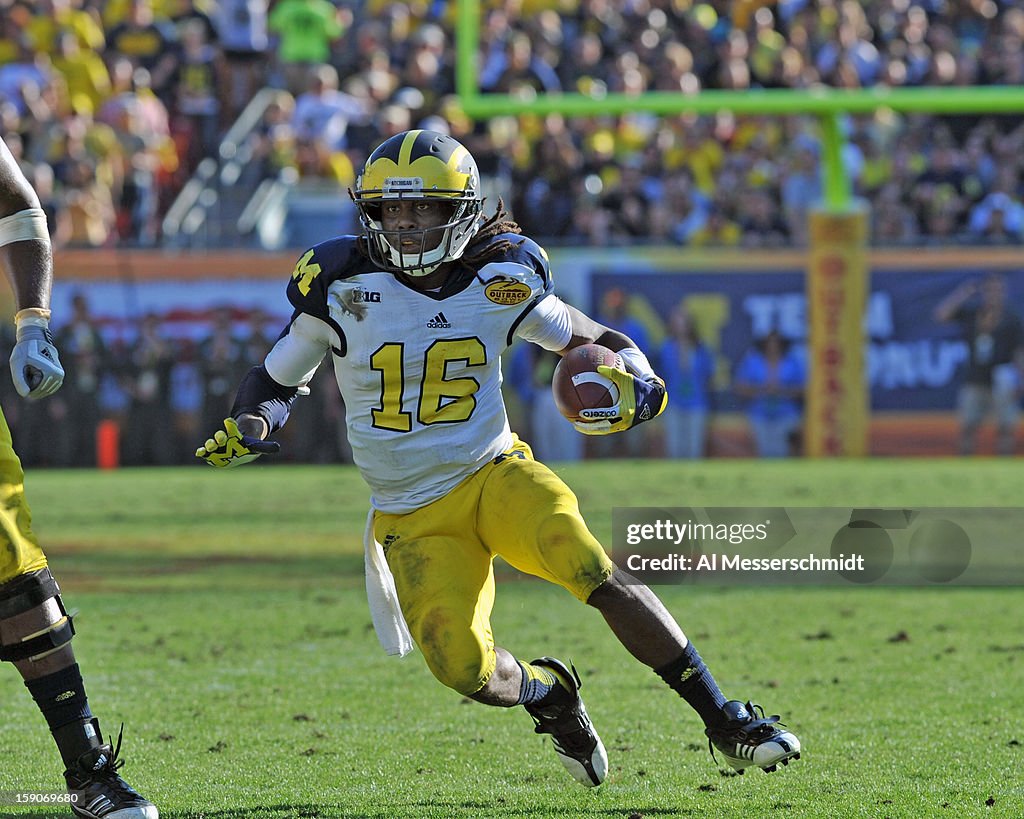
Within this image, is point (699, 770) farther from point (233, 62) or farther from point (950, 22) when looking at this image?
point (233, 62)

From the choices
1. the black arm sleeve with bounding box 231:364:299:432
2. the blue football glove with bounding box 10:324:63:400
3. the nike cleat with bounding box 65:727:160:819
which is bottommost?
the nike cleat with bounding box 65:727:160:819

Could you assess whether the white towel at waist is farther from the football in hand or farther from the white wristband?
the white wristband

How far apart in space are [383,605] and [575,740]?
618mm

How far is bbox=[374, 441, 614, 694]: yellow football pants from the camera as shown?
155 inches

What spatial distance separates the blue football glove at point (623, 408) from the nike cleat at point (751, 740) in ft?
2.47

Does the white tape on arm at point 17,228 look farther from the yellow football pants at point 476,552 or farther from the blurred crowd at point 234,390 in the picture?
the blurred crowd at point 234,390

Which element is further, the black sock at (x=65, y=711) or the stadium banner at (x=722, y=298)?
the stadium banner at (x=722, y=298)

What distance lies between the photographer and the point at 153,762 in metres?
4.42

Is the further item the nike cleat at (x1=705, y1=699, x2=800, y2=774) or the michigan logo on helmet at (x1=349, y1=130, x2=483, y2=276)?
the michigan logo on helmet at (x1=349, y1=130, x2=483, y2=276)

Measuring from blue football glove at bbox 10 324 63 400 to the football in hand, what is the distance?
4.06 ft

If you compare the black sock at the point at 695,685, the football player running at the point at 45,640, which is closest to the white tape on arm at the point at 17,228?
the football player running at the point at 45,640

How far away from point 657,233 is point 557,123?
1.50 metres

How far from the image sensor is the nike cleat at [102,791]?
12.2 feet

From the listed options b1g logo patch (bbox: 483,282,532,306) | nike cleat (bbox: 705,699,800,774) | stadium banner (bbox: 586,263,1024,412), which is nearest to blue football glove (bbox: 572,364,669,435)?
b1g logo patch (bbox: 483,282,532,306)
